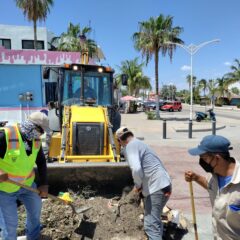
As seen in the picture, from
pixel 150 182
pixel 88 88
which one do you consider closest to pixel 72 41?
pixel 88 88

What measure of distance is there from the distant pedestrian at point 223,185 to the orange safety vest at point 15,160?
189 centimetres

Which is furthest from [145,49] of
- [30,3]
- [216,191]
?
[216,191]

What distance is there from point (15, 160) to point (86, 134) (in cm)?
337

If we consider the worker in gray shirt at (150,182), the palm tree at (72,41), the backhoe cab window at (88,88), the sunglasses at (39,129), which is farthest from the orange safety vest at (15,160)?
the palm tree at (72,41)

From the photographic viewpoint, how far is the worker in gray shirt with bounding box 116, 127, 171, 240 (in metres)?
4.18

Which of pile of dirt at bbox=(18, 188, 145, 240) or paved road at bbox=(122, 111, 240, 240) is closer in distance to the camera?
pile of dirt at bbox=(18, 188, 145, 240)

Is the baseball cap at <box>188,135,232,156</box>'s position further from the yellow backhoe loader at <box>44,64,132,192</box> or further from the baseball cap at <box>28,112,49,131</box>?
the yellow backhoe loader at <box>44,64,132,192</box>

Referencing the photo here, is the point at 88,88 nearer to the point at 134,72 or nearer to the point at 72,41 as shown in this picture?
the point at 72,41

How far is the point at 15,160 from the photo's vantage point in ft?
12.2

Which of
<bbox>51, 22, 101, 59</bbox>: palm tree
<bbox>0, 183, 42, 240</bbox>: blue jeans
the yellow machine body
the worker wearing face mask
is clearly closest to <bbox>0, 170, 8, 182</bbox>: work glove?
the worker wearing face mask

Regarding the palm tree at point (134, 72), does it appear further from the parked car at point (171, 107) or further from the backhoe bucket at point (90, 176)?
the backhoe bucket at point (90, 176)

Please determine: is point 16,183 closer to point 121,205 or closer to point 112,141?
point 121,205

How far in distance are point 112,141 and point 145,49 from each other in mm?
24089

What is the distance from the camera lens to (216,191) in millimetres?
2783
